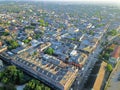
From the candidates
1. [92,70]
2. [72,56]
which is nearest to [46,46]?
[72,56]

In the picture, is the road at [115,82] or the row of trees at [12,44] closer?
the road at [115,82]

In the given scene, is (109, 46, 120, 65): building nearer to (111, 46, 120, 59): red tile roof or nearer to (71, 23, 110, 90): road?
(111, 46, 120, 59): red tile roof

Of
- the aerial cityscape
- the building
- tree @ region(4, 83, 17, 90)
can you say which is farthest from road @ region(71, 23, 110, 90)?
tree @ region(4, 83, 17, 90)

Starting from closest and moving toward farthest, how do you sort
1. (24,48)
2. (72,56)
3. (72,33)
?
1. (72,56)
2. (24,48)
3. (72,33)

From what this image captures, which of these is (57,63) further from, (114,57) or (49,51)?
(114,57)

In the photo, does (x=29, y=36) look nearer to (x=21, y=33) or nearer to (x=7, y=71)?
(x=21, y=33)

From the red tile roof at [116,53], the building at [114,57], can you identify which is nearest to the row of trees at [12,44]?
the building at [114,57]

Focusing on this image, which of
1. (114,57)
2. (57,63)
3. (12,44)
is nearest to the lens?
(57,63)

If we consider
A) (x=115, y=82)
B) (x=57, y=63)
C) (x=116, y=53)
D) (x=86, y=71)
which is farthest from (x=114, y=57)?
(x=57, y=63)

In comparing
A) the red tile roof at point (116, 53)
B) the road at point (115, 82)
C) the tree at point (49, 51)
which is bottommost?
the road at point (115, 82)

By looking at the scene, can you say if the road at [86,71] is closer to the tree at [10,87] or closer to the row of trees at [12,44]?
the tree at [10,87]

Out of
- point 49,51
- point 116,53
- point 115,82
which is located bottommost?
point 115,82
